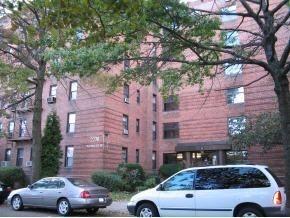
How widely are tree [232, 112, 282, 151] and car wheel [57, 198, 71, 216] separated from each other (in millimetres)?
11220

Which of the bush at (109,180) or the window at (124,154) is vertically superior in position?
the window at (124,154)

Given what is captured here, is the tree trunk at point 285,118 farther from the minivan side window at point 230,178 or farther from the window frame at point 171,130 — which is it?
the window frame at point 171,130

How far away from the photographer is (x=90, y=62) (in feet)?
41.5

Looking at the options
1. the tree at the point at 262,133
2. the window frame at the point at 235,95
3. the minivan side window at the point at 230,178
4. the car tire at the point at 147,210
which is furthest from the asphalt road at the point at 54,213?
the window frame at the point at 235,95

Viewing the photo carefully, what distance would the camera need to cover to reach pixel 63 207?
15.7 meters

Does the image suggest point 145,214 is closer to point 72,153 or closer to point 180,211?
point 180,211

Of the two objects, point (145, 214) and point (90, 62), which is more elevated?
point (90, 62)

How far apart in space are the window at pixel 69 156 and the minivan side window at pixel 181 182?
849 inches

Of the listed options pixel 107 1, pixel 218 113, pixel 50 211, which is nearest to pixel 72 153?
pixel 218 113

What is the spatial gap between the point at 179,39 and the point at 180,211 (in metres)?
5.20

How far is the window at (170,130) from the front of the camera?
124ft

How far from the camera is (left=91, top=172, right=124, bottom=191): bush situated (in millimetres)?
26312

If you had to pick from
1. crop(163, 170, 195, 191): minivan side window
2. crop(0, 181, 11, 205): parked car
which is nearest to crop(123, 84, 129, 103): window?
crop(0, 181, 11, 205): parked car

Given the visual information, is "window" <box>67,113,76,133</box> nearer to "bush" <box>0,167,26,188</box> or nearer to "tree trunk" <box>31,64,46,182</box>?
"bush" <box>0,167,26,188</box>
